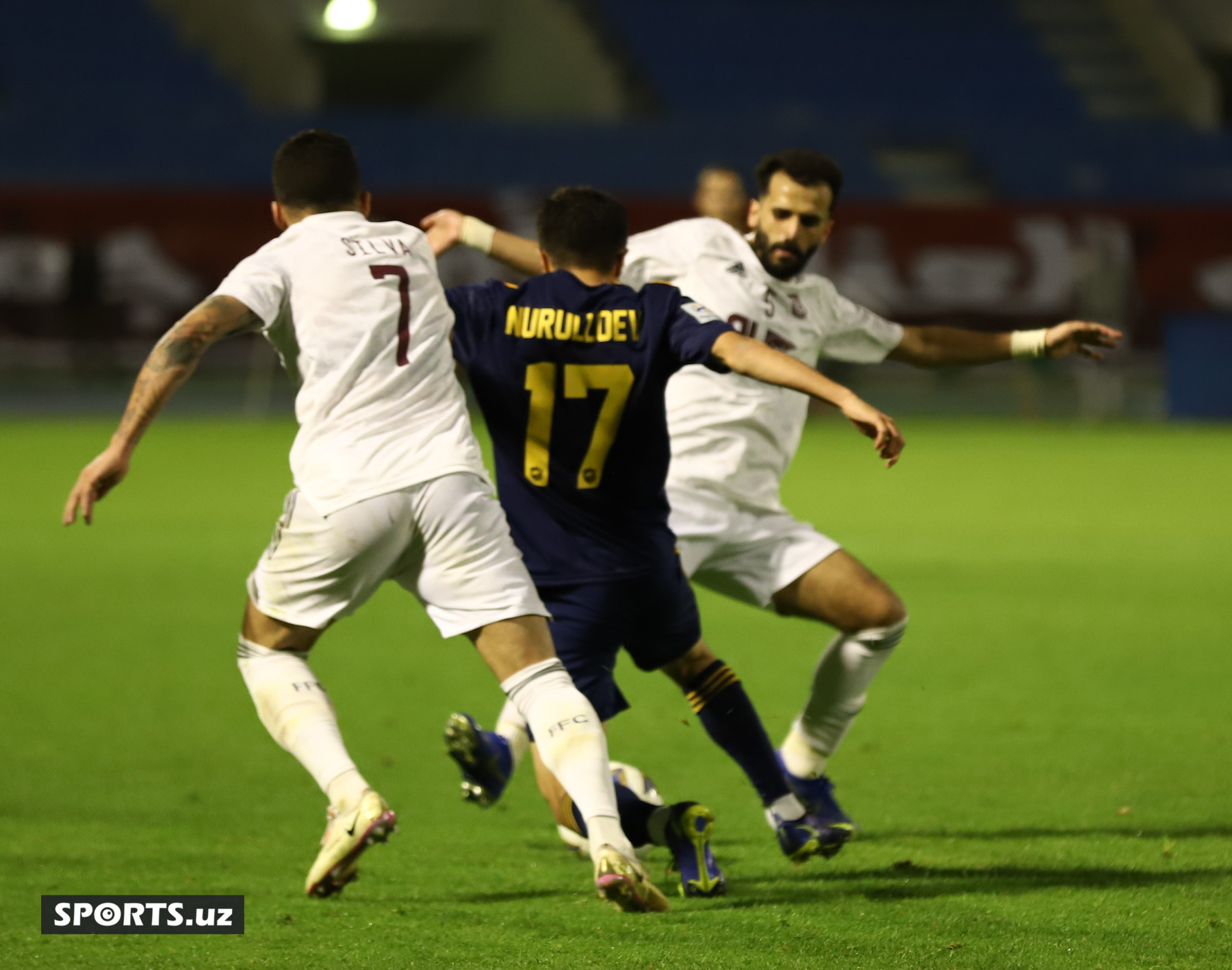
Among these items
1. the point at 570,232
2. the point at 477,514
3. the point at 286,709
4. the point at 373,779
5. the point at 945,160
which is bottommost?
the point at 373,779

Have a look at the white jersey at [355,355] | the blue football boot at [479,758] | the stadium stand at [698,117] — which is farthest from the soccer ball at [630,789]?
the stadium stand at [698,117]

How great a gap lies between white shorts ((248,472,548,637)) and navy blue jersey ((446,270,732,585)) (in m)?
0.23

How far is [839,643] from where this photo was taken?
531 centimetres

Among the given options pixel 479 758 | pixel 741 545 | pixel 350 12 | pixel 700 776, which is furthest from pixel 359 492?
pixel 350 12

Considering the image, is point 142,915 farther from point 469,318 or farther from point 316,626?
point 469,318

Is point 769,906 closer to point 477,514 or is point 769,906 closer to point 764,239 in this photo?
point 477,514

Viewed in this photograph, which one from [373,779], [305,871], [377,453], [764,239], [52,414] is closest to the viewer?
[377,453]

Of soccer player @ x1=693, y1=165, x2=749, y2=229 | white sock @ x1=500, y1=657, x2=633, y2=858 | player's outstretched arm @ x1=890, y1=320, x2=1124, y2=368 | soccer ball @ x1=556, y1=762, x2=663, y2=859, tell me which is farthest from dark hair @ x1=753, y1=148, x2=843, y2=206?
soccer player @ x1=693, y1=165, x2=749, y2=229

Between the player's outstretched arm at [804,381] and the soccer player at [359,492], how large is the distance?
2.33ft

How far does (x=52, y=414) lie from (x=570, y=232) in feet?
64.3

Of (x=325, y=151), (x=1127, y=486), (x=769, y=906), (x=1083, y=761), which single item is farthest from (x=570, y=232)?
(x=1127, y=486)

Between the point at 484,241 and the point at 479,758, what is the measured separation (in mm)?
1472

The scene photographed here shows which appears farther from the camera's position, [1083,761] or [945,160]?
[945,160]

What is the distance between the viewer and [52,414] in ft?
74.9
